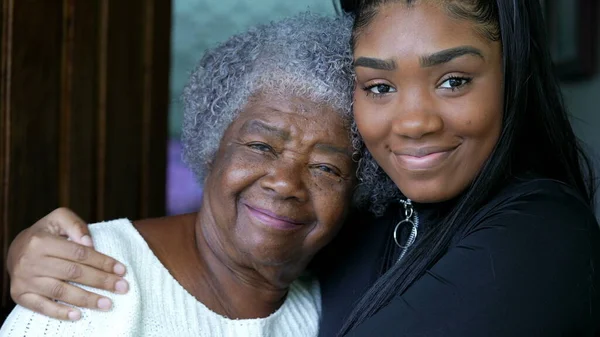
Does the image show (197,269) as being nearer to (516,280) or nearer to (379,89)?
(379,89)

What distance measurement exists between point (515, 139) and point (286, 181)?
57 cm

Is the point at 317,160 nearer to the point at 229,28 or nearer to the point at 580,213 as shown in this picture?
the point at 580,213

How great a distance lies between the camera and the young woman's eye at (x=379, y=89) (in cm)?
176

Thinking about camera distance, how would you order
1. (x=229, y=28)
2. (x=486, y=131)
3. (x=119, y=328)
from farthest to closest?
(x=229, y=28)
(x=119, y=328)
(x=486, y=131)

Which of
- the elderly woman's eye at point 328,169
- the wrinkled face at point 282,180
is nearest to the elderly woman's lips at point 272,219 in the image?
the wrinkled face at point 282,180

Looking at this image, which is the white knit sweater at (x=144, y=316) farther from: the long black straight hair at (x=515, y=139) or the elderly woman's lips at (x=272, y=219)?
the long black straight hair at (x=515, y=139)

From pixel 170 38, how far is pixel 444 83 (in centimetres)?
152

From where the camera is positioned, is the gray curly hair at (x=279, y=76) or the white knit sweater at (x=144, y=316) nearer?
the white knit sweater at (x=144, y=316)

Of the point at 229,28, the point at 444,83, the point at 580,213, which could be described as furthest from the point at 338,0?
the point at 229,28

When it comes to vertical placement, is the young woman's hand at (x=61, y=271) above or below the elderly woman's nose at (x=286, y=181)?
below

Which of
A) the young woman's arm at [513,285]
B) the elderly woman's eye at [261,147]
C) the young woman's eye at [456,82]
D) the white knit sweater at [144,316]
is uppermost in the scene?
the young woman's eye at [456,82]

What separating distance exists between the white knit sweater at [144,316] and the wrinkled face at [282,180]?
19 cm

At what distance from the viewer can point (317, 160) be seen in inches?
79.0

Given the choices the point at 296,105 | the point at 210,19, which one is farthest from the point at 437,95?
the point at 210,19
